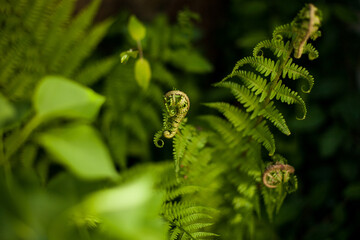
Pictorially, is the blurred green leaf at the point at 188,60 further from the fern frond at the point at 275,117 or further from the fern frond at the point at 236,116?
the fern frond at the point at 275,117

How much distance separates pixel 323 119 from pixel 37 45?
59.0 inches

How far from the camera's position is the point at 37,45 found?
1412 mm

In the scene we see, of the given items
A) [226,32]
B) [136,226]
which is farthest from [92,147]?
[226,32]

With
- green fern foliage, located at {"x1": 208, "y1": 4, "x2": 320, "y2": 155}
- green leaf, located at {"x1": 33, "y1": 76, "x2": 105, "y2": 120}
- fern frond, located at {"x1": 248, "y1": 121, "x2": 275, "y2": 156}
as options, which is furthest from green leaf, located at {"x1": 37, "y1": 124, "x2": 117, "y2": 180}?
fern frond, located at {"x1": 248, "y1": 121, "x2": 275, "y2": 156}

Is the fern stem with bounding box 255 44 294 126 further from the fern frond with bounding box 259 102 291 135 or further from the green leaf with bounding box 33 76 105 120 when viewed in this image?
the green leaf with bounding box 33 76 105 120

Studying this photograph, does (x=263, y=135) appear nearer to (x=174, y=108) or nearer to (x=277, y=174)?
(x=277, y=174)

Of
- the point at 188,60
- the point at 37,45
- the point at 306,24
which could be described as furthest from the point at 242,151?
the point at 37,45

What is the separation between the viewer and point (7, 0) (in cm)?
132

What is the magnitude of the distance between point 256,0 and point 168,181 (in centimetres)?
127

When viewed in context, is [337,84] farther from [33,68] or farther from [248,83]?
[33,68]

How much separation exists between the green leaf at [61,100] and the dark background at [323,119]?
1.19 m

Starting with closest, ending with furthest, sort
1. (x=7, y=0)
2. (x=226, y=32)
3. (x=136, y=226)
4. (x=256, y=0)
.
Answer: (x=136, y=226)
(x=7, y=0)
(x=256, y=0)
(x=226, y=32)

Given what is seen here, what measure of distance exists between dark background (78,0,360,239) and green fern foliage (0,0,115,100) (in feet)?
1.11

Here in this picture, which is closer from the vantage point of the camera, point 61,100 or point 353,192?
point 61,100
